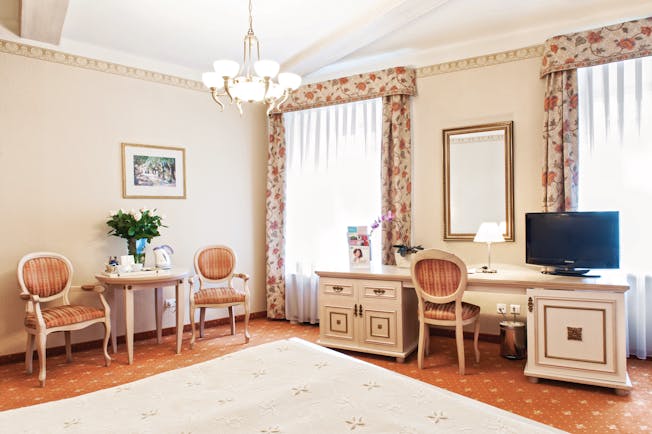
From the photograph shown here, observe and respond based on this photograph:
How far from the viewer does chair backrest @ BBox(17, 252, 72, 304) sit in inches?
148

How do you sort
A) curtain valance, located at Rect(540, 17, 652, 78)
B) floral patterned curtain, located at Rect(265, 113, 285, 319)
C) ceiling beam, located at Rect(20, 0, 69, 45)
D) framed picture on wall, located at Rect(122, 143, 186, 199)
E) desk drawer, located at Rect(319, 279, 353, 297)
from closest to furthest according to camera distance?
ceiling beam, located at Rect(20, 0, 69, 45), curtain valance, located at Rect(540, 17, 652, 78), desk drawer, located at Rect(319, 279, 353, 297), framed picture on wall, located at Rect(122, 143, 186, 199), floral patterned curtain, located at Rect(265, 113, 285, 319)

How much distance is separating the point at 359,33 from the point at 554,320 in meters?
2.88

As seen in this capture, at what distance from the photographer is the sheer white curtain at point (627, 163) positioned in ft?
12.1

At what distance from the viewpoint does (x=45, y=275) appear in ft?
12.7

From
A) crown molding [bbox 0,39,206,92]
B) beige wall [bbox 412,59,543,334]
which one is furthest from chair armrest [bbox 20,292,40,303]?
beige wall [bbox 412,59,543,334]

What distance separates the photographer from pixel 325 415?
1.45 meters

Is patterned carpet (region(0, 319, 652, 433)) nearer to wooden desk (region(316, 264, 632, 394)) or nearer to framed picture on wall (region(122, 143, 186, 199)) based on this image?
wooden desk (region(316, 264, 632, 394))

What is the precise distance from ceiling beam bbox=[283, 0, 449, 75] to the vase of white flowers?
2238 mm

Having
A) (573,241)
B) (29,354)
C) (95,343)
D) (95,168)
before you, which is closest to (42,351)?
(29,354)

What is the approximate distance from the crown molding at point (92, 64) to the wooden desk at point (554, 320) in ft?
9.47

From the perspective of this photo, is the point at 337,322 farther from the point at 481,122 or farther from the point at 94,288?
the point at 481,122

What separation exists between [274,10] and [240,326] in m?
3.34

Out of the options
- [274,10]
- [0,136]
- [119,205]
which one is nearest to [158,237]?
[119,205]

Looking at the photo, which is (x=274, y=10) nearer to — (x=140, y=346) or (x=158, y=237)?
(x=158, y=237)
